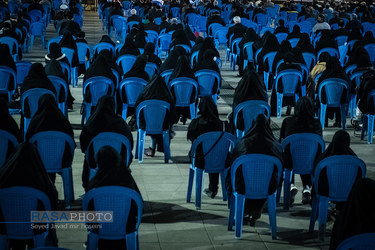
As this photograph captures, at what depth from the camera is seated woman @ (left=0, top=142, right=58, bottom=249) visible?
5.74 meters

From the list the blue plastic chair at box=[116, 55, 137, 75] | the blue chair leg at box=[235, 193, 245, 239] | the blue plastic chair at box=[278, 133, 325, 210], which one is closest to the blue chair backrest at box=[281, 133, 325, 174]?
the blue plastic chair at box=[278, 133, 325, 210]

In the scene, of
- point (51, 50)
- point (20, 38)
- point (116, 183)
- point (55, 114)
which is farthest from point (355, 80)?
point (20, 38)

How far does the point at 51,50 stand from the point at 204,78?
9.45 ft

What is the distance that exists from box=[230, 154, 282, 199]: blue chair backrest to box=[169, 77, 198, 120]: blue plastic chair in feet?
12.2

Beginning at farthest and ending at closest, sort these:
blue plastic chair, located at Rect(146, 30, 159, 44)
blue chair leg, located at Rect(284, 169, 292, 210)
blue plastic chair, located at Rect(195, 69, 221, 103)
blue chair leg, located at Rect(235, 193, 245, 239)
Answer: blue plastic chair, located at Rect(146, 30, 159, 44), blue plastic chair, located at Rect(195, 69, 221, 103), blue chair leg, located at Rect(284, 169, 292, 210), blue chair leg, located at Rect(235, 193, 245, 239)

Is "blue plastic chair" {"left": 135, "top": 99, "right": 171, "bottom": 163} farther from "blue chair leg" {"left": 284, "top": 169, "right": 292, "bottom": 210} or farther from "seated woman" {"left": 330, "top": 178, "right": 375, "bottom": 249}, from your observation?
"seated woman" {"left": 330, "top": 178, "right": 375, "bottom": 249}

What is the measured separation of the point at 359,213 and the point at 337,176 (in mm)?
1326

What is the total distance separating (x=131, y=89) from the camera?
10.3m

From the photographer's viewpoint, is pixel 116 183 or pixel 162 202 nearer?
pixel 116 183

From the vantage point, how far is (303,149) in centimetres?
750

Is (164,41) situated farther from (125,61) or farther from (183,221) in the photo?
(183,221)

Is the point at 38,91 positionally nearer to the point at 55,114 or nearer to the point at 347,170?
the point at 55,114

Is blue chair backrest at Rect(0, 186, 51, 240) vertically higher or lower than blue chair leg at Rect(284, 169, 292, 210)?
higher

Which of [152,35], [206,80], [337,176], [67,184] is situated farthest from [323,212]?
[152,35]
